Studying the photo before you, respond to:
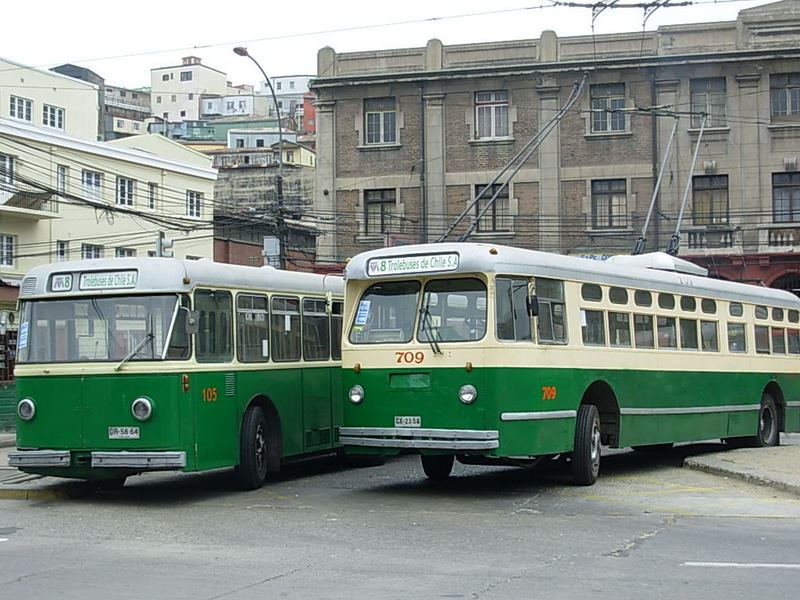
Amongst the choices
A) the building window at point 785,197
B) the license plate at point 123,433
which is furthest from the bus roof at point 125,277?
the building window at point 785,197

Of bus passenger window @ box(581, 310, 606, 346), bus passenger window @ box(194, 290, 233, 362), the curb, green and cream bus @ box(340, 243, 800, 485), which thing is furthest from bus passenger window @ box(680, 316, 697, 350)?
bus passenger window @ box(194, 290, 233, 362)

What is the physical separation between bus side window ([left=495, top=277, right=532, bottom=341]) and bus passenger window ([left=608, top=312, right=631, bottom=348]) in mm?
2020

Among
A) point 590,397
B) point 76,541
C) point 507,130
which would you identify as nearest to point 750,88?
point 507,130

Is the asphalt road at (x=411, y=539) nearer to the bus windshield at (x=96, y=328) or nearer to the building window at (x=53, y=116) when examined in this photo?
the bus windshield at (x=96, y=328)

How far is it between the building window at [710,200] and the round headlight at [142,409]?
29.0 meters

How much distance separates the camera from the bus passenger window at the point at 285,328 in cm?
1578

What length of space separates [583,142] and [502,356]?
27.9 metres

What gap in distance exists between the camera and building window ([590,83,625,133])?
39688mm

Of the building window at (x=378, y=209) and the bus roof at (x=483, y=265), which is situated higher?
the building window at (x=378, y=209)

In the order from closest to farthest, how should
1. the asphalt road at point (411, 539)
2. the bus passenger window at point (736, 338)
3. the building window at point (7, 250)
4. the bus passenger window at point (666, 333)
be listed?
the asphalt road at point (411, 539)
the bus passenger window at point (666, 333)
the bus passenger window at point (736, 338)
the building window at point (7, 250)

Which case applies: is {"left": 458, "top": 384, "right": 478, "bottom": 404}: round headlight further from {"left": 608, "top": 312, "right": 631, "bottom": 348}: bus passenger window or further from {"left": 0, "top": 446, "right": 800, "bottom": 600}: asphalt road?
{"left": 608, "top": 312, "right": 631, "bottom": 348}: bus passenger window

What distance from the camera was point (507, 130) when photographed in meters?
40.9

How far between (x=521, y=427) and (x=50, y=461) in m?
5.32

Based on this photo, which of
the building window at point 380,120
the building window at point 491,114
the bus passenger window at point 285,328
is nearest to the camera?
the bus passenger window at point 285,328
